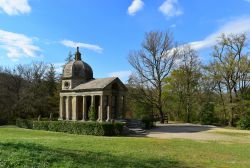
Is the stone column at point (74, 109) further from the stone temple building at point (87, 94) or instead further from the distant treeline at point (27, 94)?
the distant treeline at point (27, 94)

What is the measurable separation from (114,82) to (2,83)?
76.1 feet

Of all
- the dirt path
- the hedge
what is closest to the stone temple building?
the hedge

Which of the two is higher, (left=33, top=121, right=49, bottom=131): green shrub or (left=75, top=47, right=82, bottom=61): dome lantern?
(left=75, top=47, right=82, bottom=61): dome lantern

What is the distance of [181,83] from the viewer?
52594mm

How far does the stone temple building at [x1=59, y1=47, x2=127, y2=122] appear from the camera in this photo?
3612cm

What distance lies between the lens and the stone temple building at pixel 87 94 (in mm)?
36125

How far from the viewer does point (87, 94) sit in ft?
123

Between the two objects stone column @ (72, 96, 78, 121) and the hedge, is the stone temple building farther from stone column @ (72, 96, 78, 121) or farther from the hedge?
the hedge

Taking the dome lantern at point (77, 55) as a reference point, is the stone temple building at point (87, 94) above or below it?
below

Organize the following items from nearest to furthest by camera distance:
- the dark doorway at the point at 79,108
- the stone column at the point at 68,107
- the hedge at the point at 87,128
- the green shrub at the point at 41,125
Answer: the hedge at the point at 87,128
the green shrub at the point at 41,125
the dark doorway at the point at 79,108
the stone column at the point at 68,107

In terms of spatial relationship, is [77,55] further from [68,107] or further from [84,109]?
[84,109]

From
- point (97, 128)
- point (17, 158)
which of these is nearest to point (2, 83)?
point (97, 128)

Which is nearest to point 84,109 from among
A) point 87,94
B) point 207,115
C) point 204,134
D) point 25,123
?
point 87,94

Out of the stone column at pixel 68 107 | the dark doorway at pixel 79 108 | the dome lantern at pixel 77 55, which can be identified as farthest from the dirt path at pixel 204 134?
the dome lantern at pixel 77 55
